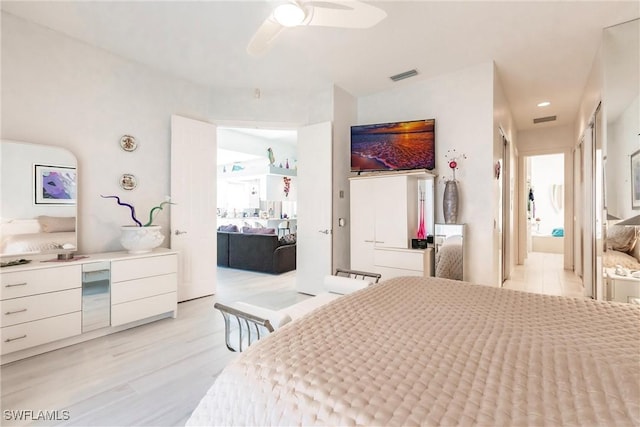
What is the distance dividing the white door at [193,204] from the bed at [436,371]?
9.92 feet

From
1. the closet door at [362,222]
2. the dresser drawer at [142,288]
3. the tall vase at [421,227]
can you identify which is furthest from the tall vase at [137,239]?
the tall vase at [421,227]

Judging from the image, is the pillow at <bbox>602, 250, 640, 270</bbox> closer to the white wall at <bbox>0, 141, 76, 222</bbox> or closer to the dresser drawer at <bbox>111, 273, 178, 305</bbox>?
the dresser drawer at <bbox>111, 273, 178, 305</bbox>

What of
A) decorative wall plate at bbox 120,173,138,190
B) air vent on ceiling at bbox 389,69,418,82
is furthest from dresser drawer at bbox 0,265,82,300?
air vent on ceiling at bbox 389,69,418,82

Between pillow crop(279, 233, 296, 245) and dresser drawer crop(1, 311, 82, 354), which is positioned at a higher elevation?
pillow crop(279, 233, 296, 245)

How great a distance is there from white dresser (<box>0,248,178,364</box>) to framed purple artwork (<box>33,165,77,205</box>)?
52 centimetres

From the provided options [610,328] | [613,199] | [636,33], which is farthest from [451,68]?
[610,328]

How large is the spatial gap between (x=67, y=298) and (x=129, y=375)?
955 mm

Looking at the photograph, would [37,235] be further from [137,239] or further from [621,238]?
[621,238]

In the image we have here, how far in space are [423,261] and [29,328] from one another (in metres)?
3.48

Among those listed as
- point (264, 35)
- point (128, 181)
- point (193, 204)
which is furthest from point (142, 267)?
point (264, 35)

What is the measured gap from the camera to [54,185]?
9.03ft

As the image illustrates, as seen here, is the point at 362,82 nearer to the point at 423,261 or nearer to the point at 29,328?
the point at 423,261

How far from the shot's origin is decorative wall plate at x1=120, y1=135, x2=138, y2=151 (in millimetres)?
3275

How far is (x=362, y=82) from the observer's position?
3.92 meters
